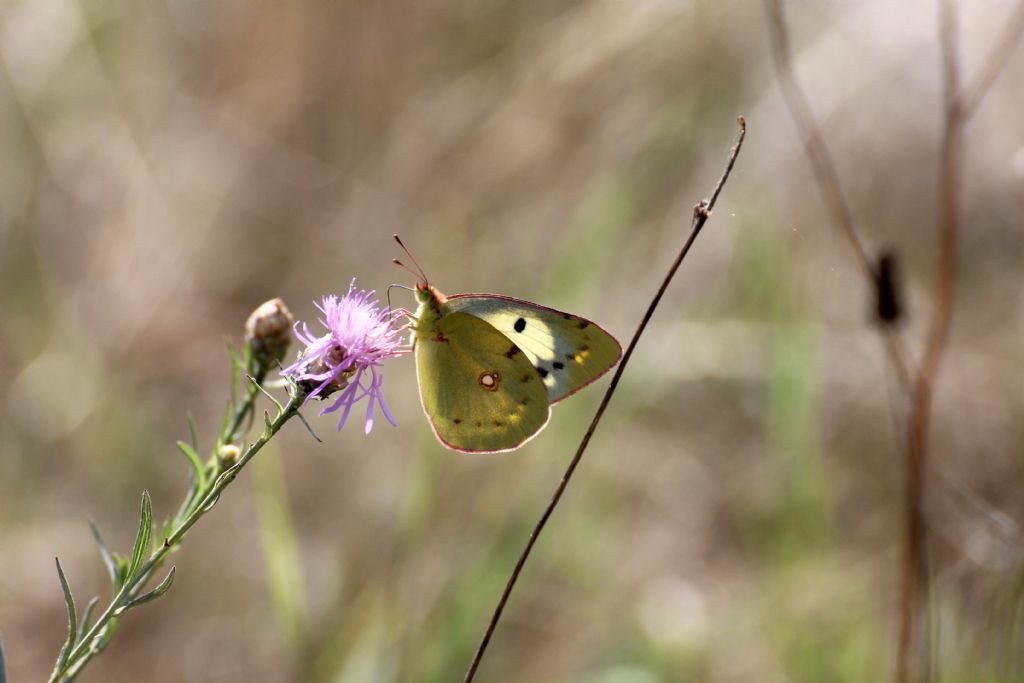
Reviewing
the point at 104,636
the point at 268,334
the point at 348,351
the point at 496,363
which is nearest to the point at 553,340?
the point at 496,363

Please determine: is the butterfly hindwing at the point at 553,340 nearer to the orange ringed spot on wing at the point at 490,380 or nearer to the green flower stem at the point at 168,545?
the orange ringed spot on wing at the point at 490,380

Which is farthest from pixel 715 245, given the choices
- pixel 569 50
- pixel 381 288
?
pixel 381 288

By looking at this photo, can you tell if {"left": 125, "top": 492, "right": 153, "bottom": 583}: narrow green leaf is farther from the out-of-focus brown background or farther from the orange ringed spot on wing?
the out-of-focus brown background

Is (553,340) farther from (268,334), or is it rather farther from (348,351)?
(268,334)

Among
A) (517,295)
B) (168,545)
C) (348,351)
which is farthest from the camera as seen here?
(517,295)

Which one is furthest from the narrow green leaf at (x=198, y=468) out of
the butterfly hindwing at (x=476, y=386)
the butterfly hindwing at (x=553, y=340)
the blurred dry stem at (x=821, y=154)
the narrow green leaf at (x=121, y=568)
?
the blurred dry stem at (x=821, y=154)

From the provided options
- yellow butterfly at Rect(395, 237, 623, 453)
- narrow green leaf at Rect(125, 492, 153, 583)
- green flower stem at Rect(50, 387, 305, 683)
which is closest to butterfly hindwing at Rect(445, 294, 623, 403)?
yellow butterfly at Rect(395, 237, 623, 453)

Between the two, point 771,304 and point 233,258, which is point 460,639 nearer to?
point 771,304
